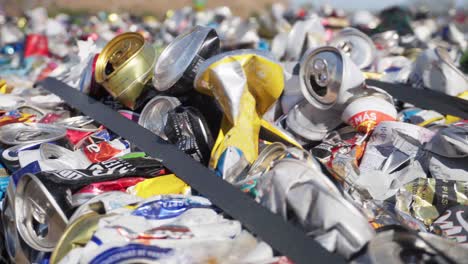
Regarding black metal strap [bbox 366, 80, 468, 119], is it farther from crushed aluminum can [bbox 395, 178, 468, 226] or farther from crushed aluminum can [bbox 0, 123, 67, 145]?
crushed aluminum can [bbox 0, 123, 67, 145]

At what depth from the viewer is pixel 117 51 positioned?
96.0 inches

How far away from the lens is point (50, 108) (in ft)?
9.39

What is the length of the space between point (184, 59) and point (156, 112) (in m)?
0.25

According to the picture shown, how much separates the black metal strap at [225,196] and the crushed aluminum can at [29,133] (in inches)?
7.2

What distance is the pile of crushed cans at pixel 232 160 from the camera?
1204 millimetres

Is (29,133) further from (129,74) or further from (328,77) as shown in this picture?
(328,77)

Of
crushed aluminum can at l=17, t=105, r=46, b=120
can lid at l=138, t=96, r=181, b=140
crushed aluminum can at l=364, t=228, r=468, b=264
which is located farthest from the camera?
crushed aluminum can at l=17, t=105, r=46, b=120

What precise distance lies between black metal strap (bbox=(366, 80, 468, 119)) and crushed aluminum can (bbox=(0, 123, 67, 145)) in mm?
1478

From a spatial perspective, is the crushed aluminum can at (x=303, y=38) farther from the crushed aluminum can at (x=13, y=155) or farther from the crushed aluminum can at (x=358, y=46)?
the crushed aluminum can at (x=13, y=155)

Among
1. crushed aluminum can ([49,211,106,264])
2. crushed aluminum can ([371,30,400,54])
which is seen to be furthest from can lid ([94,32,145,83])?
crushed aluminum can ([371,30,400,54])

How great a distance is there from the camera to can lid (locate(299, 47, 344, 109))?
191cm

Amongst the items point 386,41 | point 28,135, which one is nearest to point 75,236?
point 28,135

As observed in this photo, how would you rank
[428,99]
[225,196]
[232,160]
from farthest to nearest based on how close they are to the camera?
1. [428,99]
2. [232,160]
3. [225,196]

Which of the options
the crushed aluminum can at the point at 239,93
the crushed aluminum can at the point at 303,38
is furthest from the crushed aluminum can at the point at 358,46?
the crushed aluminum can at the point at 239,93
